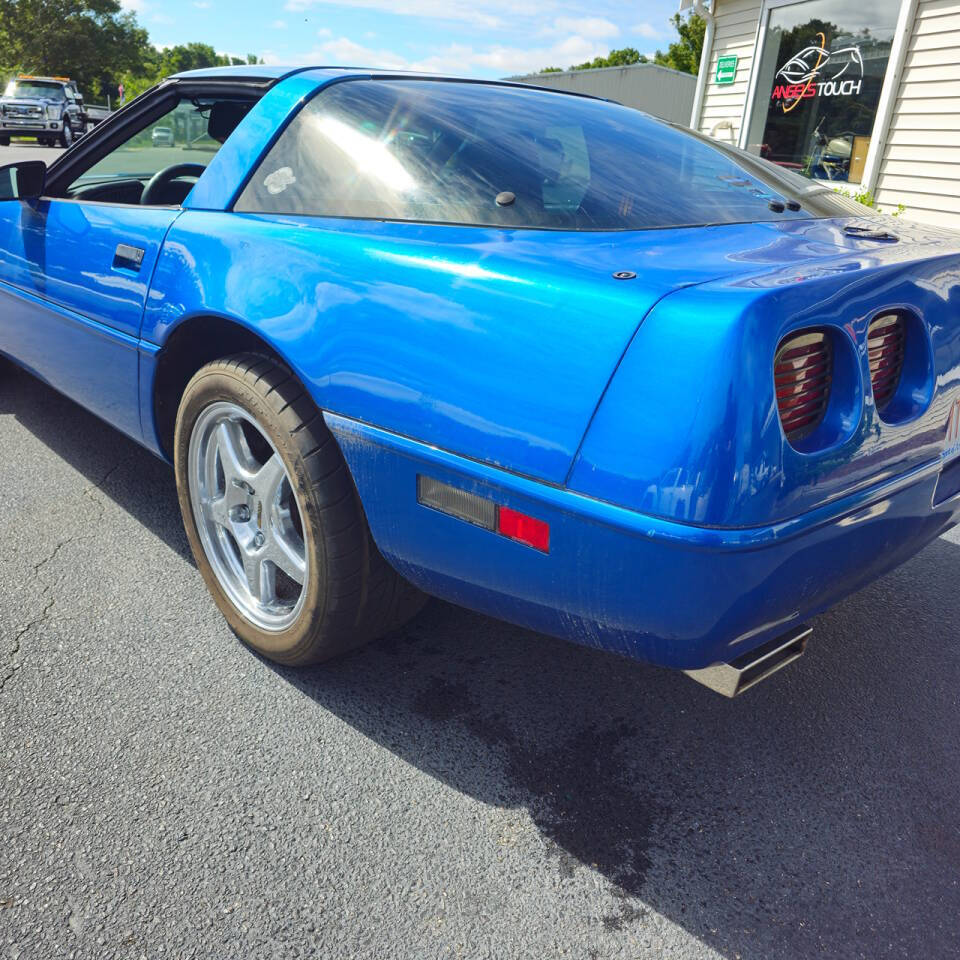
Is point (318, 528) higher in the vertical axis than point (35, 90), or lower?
lower

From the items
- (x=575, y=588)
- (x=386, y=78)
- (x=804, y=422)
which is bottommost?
(x=575, y=588)

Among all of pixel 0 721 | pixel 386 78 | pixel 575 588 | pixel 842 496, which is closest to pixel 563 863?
pixel 575 588

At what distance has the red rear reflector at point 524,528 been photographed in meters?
1.52

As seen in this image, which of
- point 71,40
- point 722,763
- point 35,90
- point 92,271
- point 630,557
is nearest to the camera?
point 630,557

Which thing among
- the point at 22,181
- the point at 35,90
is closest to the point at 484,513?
the point at 22,181

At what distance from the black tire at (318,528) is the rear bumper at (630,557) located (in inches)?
4.1

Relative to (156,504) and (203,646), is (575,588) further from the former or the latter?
(156,504)

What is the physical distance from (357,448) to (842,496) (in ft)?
3.04

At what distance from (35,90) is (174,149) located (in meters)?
26.8

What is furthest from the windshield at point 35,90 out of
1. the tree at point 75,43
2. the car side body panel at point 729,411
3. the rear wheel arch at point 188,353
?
the tree at point 75,43

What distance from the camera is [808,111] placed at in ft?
32.4

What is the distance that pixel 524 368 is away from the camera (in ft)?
4.84

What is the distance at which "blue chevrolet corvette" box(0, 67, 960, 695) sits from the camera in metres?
1.38

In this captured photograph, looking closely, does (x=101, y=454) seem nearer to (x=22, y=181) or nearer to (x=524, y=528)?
(x=22, y=181)
